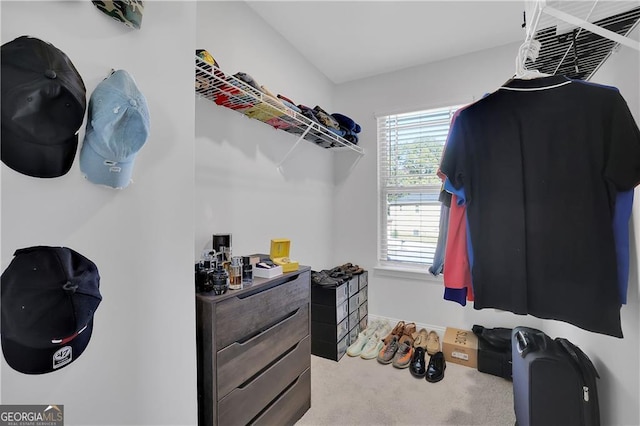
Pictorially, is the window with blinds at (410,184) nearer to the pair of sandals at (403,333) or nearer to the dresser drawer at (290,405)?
the pair of sandals at (403,333)

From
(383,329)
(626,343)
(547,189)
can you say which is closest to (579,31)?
(547,189)

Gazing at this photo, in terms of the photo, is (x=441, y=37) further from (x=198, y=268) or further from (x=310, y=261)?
(x=198, y=268)

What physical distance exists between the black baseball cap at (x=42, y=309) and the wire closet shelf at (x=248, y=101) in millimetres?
966

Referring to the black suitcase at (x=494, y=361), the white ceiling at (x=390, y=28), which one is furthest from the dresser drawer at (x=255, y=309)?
the white ceiling at (x=390, y=28)

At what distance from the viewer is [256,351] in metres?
1.25

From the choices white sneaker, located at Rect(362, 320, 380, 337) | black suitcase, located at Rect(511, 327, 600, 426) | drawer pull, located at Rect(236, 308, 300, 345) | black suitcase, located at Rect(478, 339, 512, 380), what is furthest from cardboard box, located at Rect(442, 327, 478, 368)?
drawer pull, located at Rect(236, 308, 300, 345)

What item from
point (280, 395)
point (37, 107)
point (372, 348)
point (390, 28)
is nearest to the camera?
point (37, 107)

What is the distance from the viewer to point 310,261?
255 centimetres

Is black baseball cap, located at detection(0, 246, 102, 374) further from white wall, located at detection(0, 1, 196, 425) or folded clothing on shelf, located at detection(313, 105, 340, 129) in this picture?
folded clothing on shelf, located at detection(313, 105, 340, 129)

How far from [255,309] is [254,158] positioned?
1.06 meters

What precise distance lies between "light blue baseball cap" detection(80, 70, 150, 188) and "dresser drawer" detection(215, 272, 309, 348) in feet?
2.06

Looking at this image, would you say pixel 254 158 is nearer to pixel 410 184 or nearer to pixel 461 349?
pixel 410 184

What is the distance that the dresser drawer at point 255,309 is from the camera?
1102 millimetres

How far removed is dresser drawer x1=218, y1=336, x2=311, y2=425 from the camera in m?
1.13
